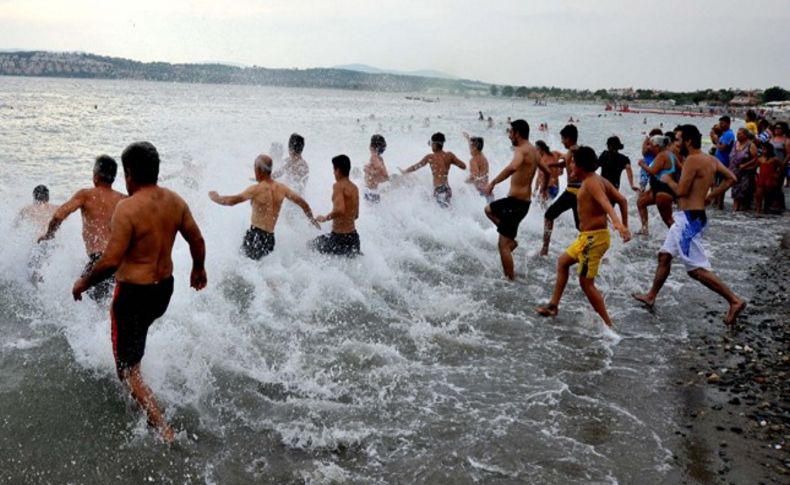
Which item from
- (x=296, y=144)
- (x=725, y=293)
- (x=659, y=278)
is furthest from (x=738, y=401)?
(x=296, y=144)

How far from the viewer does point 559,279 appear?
6.70 metres

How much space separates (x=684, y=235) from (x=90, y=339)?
19.9 feet

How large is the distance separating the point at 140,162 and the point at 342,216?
3692mm

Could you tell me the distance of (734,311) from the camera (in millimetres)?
6590

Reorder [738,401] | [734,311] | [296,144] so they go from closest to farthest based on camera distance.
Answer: [738,401], [734,311], [296,144]

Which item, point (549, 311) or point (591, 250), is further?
point (549, 311)

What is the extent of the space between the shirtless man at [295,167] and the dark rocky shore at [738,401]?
5.76 m

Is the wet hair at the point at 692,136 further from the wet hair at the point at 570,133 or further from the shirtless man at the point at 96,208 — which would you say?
the shirtless man at the point at 96,208

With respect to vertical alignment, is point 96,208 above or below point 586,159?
below

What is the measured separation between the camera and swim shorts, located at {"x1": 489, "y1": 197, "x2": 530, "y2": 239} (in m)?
8.17

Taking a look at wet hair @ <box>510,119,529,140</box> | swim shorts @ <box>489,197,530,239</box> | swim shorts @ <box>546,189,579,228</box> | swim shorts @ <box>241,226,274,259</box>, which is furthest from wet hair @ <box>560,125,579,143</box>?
swim shorts @ <box>241,226,274,259</box>

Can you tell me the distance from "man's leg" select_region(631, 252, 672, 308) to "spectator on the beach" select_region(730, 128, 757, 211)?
7377 mm

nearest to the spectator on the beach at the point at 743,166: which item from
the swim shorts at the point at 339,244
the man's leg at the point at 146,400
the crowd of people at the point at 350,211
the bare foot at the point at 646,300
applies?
the crowd of people at the point at 350,211

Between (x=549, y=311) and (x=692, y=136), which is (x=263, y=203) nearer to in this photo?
(x=549, y=311)
